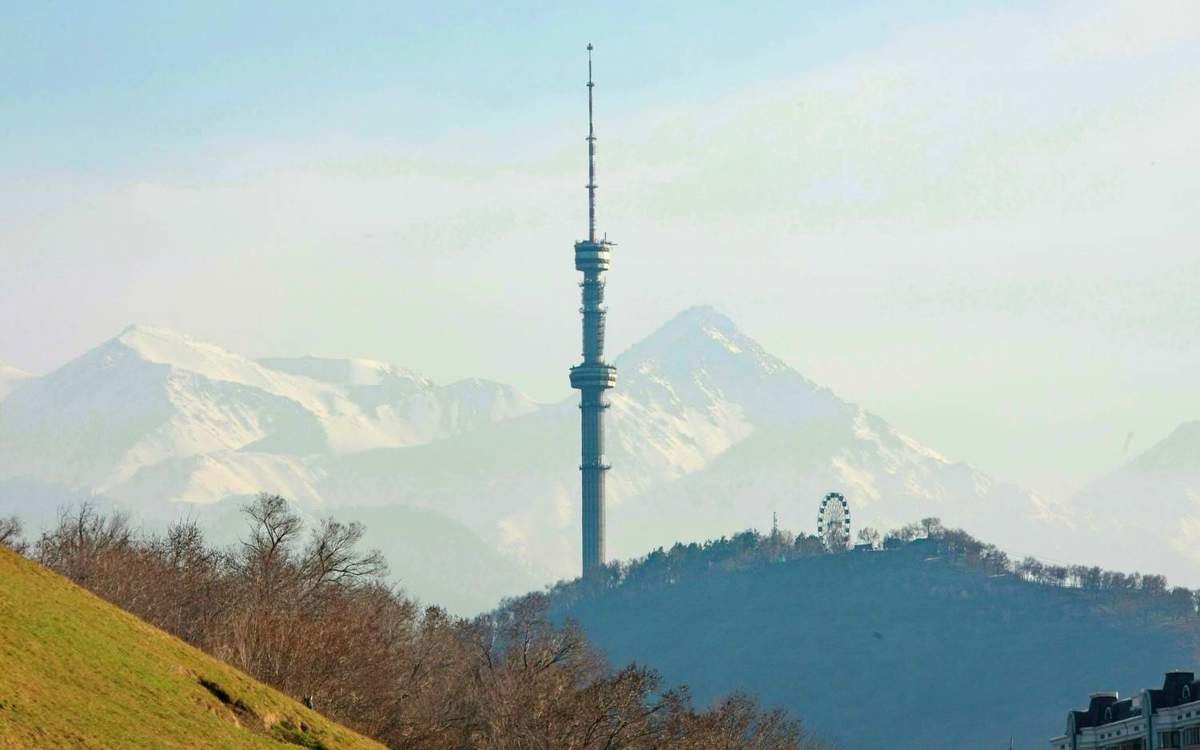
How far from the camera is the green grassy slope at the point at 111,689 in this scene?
73688 mm

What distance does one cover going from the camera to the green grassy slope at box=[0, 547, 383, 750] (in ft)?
242

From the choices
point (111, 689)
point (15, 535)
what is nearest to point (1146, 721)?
point (111, 689)

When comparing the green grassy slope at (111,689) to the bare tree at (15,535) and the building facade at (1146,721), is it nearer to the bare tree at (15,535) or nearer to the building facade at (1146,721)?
the bare tree at (15,535)

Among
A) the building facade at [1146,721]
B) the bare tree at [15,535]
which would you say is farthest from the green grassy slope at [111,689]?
the building facade at [1146,721]

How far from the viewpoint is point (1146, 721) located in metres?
151

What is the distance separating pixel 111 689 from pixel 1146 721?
89589mm

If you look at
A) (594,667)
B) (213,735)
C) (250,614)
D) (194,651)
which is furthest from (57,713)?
(594,667)

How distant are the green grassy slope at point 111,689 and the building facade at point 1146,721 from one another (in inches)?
2694

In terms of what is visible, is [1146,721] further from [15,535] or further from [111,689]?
[15,535]

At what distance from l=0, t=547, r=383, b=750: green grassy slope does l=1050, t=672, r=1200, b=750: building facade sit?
68440 mm

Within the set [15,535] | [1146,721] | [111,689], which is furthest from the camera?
[15,535]

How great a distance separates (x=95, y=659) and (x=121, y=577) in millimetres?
66843

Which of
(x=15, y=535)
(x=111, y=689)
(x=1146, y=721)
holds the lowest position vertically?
(x=111, y=689)

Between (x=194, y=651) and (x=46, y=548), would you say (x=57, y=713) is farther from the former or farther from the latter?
(x=46, y=548)
